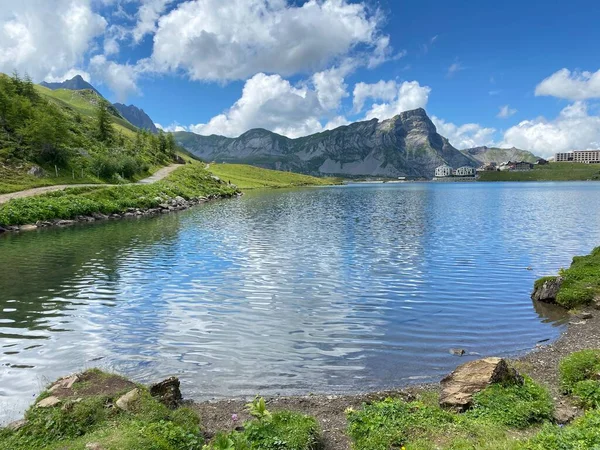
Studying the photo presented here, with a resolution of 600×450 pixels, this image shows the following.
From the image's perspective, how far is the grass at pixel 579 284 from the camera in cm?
2561

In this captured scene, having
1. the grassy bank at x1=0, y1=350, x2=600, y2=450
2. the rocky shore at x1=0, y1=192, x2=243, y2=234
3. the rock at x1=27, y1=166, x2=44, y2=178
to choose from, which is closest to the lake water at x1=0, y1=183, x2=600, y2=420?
the grassy bank at x1=0, y1=350, x2=600, y2=450

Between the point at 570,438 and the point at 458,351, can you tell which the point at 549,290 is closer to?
the point at 458,351

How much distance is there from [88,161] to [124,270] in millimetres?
89932

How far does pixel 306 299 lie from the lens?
27.8 m

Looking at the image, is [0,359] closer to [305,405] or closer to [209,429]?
[209,429]

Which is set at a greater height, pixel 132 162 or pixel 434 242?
pixel 132 162

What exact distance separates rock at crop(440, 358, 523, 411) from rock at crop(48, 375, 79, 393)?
39.6ft

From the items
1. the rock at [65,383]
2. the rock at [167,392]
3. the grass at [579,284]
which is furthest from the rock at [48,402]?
the grass at [579,284]

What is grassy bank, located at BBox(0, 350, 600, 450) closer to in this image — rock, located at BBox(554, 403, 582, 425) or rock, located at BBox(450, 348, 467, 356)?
rock, located at BBox(554, 403, 582, 425)

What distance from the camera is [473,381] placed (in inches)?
537

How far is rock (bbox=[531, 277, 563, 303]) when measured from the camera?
2666 cm


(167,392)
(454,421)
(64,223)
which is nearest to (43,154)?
(64,223)

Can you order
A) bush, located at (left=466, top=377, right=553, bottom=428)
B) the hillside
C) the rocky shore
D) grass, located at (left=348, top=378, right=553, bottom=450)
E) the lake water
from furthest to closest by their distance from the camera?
the hillside, the rocky shore, the lake water, bush, located at (left=466, top=377, right=553, bottom=428), grass, located at (left=348, top=378, right=553, bottom=450)

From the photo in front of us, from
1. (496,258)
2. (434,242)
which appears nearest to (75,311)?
(496,258)
